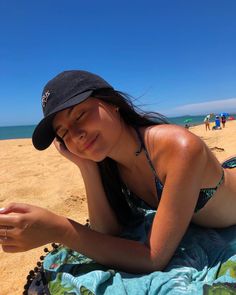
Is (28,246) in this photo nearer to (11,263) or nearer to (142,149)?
(142,149)

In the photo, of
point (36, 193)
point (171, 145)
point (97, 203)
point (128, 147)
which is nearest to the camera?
point (171, 145)

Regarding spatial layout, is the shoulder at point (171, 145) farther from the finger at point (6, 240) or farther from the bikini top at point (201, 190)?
the finger at point (6, 240)

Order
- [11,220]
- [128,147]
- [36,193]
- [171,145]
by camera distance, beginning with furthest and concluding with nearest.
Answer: [36,193] < [128,147] < [171,145] < [11,220]

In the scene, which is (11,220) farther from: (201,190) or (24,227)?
(201,190)

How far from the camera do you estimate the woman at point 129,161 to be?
5.53 feet

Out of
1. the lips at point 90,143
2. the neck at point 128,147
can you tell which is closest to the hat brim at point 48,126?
the lips at point 90,143

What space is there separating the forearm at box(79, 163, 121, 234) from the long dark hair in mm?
42

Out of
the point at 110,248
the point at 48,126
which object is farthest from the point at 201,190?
the point at 48,126

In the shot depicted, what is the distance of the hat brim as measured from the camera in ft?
5.54

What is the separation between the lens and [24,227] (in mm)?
1646

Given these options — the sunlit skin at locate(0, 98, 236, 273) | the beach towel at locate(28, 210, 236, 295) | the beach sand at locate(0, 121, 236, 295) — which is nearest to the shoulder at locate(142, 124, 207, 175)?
the sunlit skin at locate(0, 98, 236, 273)

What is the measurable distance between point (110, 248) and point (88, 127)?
65cm

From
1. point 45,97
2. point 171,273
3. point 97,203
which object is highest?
point 45,97

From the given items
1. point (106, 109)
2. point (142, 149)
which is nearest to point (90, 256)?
point (142, 149)
